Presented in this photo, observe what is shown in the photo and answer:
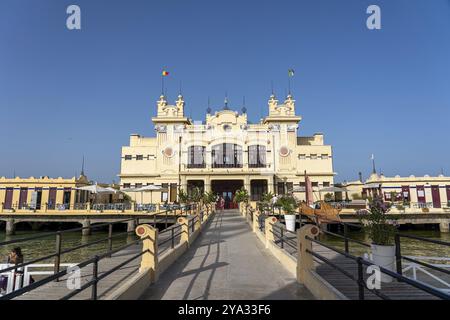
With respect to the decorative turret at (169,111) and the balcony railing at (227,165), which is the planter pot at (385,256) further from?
the decorative turret at (169,111)

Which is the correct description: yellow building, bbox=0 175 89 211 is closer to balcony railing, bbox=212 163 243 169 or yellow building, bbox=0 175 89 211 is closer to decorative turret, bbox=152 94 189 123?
decorative turret, bbox=152 94 189 123

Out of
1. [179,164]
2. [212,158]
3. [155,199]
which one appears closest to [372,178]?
[212,158]

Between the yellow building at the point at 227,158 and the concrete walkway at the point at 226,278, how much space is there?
97.5 feet

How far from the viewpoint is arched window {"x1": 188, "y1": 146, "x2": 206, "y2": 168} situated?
40178mm

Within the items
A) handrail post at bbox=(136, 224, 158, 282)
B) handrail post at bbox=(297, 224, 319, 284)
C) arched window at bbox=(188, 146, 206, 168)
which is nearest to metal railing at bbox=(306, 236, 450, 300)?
handrail post at bbox=(297, 224, 319, 284)

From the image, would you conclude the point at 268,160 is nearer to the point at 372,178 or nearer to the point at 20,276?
the point at 372,178

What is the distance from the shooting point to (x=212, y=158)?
40.2m

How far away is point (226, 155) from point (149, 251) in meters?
34.3

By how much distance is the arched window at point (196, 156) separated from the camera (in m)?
40.2

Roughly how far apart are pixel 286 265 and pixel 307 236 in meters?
1.93

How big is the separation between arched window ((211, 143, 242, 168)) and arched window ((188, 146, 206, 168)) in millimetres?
1509

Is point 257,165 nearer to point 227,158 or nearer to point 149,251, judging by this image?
point 227,158

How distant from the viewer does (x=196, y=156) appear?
40.6 m
